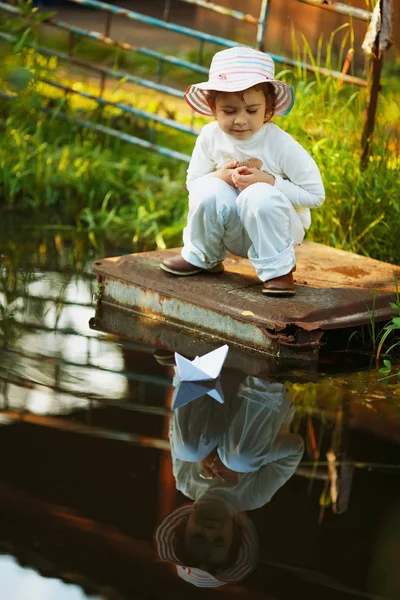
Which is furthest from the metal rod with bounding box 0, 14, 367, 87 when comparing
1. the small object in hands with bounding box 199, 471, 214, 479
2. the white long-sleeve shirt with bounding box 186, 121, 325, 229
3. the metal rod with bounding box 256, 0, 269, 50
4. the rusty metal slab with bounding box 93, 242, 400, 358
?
the small object in hands with bounding box 199, 471, 214, 479

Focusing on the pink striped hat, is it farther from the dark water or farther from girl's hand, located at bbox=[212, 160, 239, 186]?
the dark water

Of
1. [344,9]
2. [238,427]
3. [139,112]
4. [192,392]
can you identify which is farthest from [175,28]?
[238,427]

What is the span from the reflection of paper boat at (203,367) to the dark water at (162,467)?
0.21 feet

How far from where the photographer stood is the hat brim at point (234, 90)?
3.43 meters

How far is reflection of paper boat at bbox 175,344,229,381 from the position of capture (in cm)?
324

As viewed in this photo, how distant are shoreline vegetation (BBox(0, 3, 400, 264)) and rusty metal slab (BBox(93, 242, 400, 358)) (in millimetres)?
301

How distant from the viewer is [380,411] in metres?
3.07

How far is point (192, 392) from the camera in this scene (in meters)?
3.18

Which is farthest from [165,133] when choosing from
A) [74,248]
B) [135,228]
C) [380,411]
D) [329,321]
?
[380,411]

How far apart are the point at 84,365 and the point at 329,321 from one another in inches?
34.1

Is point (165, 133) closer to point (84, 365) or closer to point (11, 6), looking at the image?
point (11, 6)

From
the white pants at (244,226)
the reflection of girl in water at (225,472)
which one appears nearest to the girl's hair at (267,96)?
the white pants at (244,226)

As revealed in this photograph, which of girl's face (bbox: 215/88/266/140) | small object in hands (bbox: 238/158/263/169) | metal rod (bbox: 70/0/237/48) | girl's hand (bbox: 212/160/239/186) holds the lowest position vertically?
girl's hand (bbox: 212/160/239/186)

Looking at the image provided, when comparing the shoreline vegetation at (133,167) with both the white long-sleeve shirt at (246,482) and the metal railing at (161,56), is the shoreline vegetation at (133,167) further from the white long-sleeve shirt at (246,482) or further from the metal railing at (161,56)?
the white long-sleeve shirt at (246,482)
